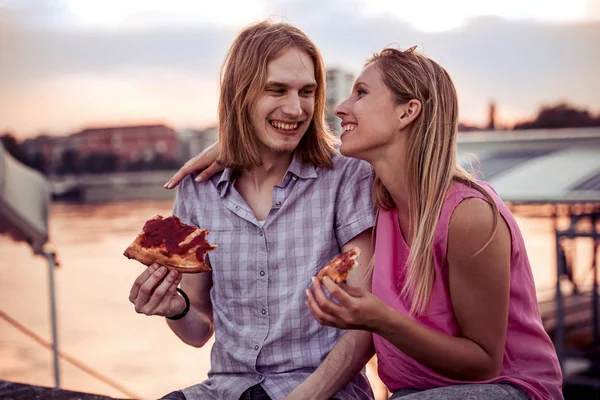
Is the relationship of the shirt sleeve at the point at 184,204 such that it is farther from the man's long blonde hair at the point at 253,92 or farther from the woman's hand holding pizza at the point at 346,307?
the woman's hand holding pizza at the point at 346,307

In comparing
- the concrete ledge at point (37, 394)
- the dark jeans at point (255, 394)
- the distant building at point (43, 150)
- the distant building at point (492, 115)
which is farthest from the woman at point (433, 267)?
the distant building at point (492, 115)

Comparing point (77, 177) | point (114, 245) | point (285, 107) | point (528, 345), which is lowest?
point (114, 245)

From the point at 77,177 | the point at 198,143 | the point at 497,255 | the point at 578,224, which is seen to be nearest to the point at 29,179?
the point at 198,143

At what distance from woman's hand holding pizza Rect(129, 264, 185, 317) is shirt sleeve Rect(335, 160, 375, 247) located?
663 millimetres

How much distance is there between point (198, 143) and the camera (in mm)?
6809

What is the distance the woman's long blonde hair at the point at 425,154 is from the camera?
2111 millimetres

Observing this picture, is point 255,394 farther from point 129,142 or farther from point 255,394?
point 129,142

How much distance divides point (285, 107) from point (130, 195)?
8320 mm

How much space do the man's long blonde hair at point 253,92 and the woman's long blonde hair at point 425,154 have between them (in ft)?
1.46

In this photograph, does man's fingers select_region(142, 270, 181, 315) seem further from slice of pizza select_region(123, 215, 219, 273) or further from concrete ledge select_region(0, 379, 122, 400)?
concrete ledge select_region(0, 379, 122, 400)

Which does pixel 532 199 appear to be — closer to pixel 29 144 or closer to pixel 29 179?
pixel 29 179

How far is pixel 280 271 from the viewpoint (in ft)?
8.30

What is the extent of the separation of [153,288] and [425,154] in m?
1.03

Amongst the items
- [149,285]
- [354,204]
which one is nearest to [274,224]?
[354,204]
